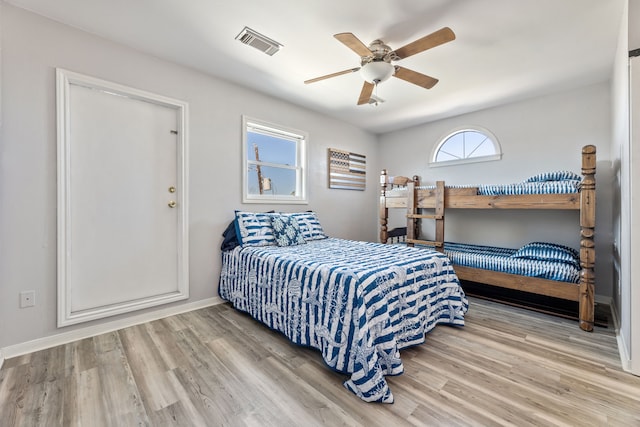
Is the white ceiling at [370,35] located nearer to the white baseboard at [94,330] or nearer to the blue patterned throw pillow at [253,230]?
the blue patterned throw pillow at [253,230]

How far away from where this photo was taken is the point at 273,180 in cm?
358

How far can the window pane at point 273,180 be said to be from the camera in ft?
11.1

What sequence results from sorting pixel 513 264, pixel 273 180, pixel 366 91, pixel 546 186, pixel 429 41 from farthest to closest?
pixel 273 180 < pixel 513 264 < pixel 546 186 < pixel 366 91 < pixel 429 41

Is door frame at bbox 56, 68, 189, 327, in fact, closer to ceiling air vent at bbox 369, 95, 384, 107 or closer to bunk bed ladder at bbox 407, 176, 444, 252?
ceiling air vent at bbox 369, 95, 384, 107

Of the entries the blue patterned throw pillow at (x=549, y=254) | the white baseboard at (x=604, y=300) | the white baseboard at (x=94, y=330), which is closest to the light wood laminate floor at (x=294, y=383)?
the white baseboard at (x=94, y=330)

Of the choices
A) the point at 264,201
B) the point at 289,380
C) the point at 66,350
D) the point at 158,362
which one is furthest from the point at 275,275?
the point at 66,350

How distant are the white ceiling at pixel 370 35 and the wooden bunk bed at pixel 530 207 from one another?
96 cm

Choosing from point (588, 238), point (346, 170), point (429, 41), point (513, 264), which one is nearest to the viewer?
point (429, 41)

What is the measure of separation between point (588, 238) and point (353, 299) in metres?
2.29

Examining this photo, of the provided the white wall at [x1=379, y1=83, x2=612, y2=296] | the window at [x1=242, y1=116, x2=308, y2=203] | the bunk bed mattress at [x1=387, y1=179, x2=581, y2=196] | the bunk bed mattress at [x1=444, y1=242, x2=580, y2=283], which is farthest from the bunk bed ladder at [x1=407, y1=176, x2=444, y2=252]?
the window at [x1=242, y1=116, x2=308, y2=203]

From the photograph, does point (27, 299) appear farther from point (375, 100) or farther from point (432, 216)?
point (432, 216)

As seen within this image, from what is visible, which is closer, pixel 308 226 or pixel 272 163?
pixel 308 226

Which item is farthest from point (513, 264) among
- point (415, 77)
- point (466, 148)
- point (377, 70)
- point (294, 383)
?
point (294, 383)

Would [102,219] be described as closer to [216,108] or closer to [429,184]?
[216,108]
